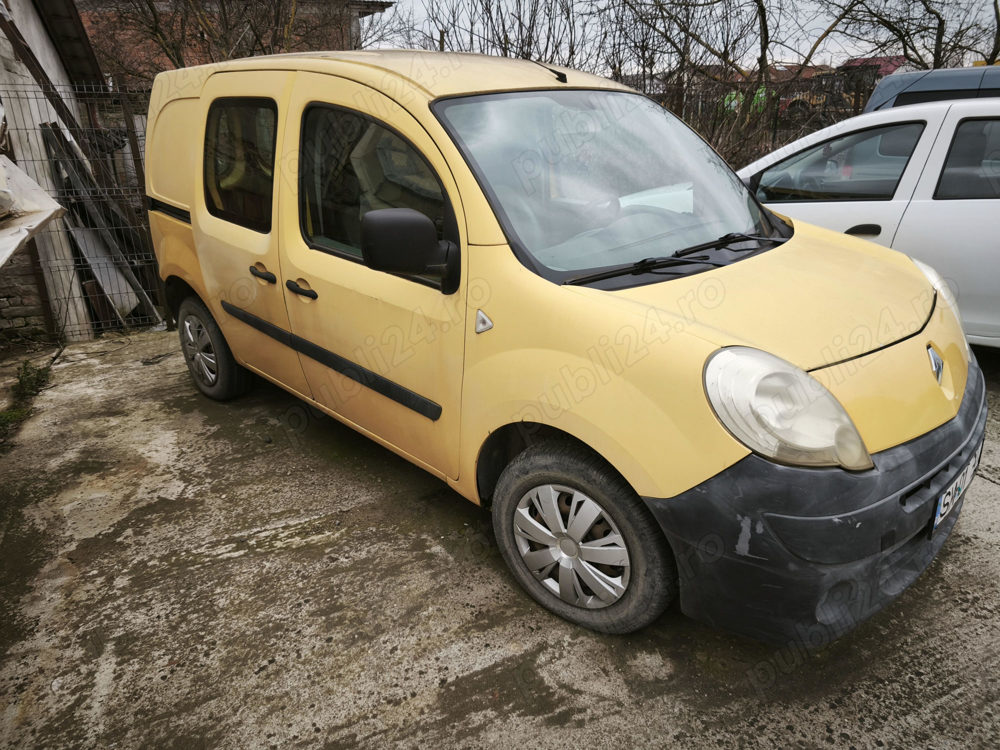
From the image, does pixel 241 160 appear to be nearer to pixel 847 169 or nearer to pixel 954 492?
pixel 954 492

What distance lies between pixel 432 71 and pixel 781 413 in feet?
5.80

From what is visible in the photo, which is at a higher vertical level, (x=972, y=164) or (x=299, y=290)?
(x=972, y=164)

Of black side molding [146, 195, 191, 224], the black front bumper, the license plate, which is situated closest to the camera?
the black front bumper

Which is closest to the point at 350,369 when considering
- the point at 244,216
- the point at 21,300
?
the point at 244,216

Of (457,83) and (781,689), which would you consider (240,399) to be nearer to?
(457,83)

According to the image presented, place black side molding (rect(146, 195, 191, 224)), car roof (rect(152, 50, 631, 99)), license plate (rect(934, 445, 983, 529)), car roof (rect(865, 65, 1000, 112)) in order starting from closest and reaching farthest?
license plate (rect(934, 445, 983, 529)), car roof (rect(152, 50, 631, 99)), black side molding (rect(146, 195, 191, 224)), car roof (rect(865, 65, 1000, 112))

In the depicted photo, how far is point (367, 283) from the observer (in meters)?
2.54

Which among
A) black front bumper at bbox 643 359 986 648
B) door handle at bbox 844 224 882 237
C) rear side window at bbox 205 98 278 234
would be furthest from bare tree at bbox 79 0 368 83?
black front bumper at bbox 643 359 986 648

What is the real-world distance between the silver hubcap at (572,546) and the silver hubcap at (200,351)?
2.44 m

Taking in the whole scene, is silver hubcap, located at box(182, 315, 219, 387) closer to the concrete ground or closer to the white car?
the concrete ground

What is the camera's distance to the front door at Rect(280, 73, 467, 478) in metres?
2.33

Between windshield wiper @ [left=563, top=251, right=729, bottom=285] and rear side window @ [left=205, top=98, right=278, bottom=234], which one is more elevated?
rear side window @ [left=205, top=98, right=278, bottom=234]

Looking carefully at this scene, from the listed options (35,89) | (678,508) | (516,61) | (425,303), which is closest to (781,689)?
(678,508)

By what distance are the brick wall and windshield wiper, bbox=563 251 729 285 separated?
508 centimetres
